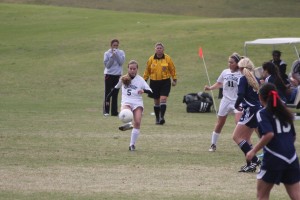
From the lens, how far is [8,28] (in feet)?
161

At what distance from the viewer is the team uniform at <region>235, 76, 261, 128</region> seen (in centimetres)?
1359

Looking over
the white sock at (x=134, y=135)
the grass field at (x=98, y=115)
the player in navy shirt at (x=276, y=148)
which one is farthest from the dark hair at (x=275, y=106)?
the white sock at (x=134, y=135)

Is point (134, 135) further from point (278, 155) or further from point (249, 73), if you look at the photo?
point (278, 155)

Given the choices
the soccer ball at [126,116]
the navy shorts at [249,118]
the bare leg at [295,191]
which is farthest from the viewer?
the soccer ball at [126,116]

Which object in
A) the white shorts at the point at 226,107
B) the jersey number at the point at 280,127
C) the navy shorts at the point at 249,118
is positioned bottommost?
the white shorts at the point at 226,107

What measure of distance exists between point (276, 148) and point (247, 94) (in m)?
4.48

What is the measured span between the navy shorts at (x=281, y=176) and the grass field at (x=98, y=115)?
77.6 inches

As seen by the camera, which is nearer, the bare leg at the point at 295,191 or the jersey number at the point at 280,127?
the bare leg at the point at 295,191

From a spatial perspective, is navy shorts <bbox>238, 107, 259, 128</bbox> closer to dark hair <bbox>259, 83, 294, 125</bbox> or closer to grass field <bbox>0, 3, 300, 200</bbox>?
grass field <bbox>0, 3, 300, 200</bbox>

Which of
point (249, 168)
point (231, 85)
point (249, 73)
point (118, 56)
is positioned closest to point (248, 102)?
point (249, 73)

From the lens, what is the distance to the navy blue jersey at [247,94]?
13609mm

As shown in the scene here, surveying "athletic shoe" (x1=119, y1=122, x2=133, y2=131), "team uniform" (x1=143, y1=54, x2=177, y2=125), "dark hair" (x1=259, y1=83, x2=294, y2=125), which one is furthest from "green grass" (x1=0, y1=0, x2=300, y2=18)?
"dark hair" (x1=259, y1=83, x2=294, y2=125)

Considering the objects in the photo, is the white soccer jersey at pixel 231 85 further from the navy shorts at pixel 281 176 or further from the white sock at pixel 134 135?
the navy shorts at pixel 281 176

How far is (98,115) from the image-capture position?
24.2 meters
